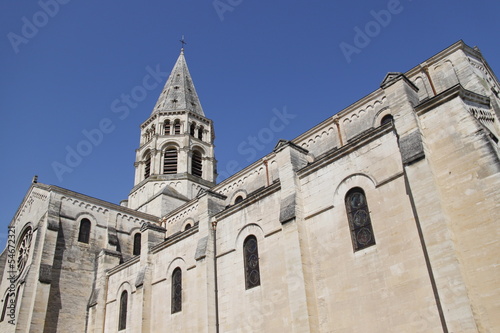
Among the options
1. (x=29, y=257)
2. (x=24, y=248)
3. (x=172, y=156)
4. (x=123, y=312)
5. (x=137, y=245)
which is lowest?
(x=123, y=312)

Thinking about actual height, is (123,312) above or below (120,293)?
below

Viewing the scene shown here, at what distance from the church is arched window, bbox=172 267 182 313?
6 centimetres

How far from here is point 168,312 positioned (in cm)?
2011

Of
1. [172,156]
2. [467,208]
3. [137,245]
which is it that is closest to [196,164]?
[172,156]

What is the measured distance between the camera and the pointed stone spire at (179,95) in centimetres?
3797

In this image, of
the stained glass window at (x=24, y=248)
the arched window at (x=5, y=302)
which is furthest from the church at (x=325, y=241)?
the arched window at (x=5, y=302)

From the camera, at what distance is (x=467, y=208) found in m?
11.3

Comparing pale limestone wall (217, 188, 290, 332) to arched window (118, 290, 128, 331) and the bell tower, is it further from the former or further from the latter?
the bell tower

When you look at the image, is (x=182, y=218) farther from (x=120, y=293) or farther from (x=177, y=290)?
(x=177, y=290)

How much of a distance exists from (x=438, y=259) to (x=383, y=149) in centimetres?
412

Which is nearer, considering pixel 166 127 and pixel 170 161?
pixel 170 161

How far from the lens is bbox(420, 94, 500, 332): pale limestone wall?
10.2m

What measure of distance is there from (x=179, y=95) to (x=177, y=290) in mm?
22552

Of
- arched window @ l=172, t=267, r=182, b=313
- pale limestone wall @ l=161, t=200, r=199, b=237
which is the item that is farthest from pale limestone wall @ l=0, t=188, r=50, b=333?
arched window @ l=172, t=267, r=182, b=313
